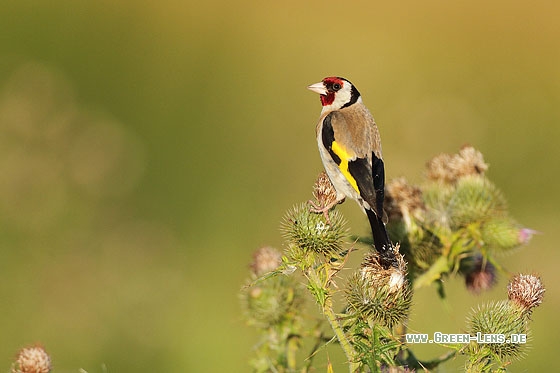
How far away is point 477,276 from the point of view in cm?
515

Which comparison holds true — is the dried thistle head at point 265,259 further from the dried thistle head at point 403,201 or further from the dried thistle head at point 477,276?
the dried thistle head at point 477,276

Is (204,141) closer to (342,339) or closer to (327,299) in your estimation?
(327,299)

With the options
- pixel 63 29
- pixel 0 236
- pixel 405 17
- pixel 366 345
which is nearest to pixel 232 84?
pixel 63 29

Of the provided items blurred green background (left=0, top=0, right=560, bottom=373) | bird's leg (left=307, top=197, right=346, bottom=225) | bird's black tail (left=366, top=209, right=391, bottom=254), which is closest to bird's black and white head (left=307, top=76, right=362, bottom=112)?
blurred green background (left=0, top=0, right=560, bottom=373)

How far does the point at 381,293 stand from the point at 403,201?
1.35 metres

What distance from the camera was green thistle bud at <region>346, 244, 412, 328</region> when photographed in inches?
151

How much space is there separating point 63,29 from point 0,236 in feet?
14.6

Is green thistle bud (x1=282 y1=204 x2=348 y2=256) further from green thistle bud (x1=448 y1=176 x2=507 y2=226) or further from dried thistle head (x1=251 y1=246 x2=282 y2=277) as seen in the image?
green thistle bud (x1=448 y1=176 x2=507 y2=226)

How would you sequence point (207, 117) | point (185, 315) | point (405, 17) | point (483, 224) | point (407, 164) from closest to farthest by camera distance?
point (483, 224), point (185, 315), point (407, 164), point (207, 117), point (405, 17)

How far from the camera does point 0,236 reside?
8.57 meters

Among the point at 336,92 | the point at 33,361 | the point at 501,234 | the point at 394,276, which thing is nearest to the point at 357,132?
the point at 336,92

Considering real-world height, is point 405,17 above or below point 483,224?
above

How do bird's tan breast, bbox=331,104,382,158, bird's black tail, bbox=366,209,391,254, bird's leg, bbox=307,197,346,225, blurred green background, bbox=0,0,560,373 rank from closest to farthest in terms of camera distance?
bird's black tail, bbox=366,209,391,254 < bird's leg, bbox=307,197,346,225 < bird's tan breast, bbox=331,104,382,158 < blurred green background, bbox=0,0,560,373

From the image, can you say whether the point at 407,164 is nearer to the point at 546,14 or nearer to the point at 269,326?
the point at 269,326
